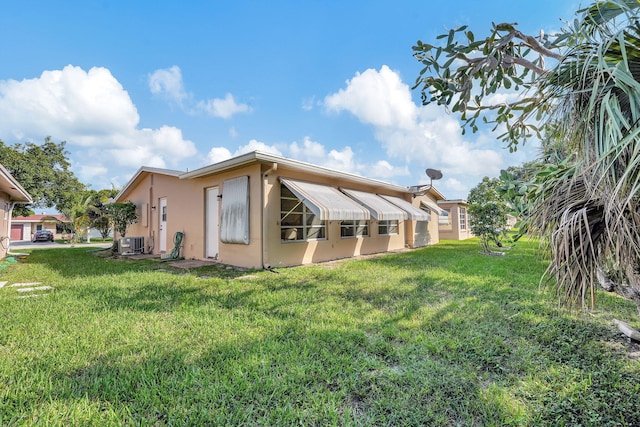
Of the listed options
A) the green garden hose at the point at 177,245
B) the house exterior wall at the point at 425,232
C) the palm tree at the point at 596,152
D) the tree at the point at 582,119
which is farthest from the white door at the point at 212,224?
the house exterior wall at the point at 425,232

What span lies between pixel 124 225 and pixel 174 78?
944cm

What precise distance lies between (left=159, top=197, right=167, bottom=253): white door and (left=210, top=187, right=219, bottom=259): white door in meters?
4.18

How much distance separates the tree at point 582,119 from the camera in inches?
92.6

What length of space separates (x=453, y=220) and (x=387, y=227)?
14396 mm

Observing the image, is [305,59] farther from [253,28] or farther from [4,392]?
[4,392]

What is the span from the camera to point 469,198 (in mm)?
19328

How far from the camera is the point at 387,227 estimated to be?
62.1ft

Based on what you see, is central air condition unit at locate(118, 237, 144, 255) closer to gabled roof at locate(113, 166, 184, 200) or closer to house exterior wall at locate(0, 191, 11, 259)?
gabled roof at locate(113, 166, 184, 200)

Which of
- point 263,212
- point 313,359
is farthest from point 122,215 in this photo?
point 313,359

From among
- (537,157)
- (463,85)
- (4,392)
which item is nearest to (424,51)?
(463,85)

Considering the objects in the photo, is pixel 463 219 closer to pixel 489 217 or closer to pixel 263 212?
pixel 489 217

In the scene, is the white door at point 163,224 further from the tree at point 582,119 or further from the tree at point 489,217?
the tree at point 489,217

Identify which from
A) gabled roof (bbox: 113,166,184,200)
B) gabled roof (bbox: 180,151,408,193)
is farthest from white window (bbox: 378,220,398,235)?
gabled roof (bbox: 113,166,184,200)

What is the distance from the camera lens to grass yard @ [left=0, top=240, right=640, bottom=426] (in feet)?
9.77
